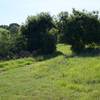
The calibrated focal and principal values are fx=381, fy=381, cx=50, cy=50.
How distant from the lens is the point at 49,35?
186 feet

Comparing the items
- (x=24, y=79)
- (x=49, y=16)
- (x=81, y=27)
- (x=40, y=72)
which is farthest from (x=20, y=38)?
(x=24, y=79)

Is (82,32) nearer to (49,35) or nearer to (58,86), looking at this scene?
(49,35)

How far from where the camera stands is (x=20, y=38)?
191 ft

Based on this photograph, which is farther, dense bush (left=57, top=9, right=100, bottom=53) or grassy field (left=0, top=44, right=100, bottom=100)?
dense bush (left=57, top=9, right=100, bottom=53)

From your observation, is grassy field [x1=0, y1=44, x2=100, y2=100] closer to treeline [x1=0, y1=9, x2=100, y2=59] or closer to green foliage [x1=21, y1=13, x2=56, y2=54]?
treeline [x1=0, y1=9, x2=100, y2=59]

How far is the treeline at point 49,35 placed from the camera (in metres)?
51.6

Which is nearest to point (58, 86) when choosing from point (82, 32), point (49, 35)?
point (82, 32)

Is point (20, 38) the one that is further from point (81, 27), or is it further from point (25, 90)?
point (25, 90)

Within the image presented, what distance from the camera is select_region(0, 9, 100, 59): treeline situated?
51.6 metres

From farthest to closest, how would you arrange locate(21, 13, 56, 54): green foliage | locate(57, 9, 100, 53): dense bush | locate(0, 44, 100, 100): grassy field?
locate(21, 13, 56, 54): green foliage < locate(57, 9, 100, 53): dense bush < locate(0, 44, 100, 100): grassy field

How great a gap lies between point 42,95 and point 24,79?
7.38 meters

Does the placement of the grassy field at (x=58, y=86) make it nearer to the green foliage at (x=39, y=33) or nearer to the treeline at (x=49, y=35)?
the treeline at (x=49, y=35)

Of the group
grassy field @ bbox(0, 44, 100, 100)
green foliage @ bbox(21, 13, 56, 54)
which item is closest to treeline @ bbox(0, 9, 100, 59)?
green foliage @ bbox(21, 13, 56, 54)

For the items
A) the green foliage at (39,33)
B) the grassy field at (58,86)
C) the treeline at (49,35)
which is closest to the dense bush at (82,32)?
the treeline at (49,35)
